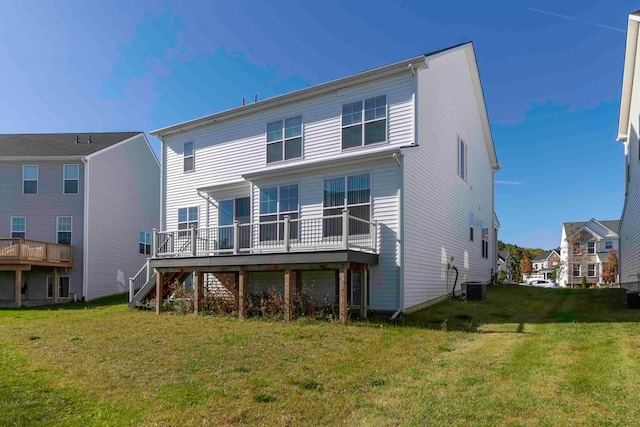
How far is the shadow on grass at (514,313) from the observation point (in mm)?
10773

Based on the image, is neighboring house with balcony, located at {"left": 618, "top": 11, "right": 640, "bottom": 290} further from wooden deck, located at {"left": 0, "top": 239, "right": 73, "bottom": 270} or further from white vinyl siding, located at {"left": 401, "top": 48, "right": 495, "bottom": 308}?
wooden deck, located at {"left": 0, "top": 239, "right": 73, "bottom": 270}

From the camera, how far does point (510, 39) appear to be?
19.6 meters

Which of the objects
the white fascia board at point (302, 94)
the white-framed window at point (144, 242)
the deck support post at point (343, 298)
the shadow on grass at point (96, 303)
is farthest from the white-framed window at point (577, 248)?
the shadow on grass at point (96, 303)

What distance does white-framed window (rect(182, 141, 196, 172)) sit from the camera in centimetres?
1789

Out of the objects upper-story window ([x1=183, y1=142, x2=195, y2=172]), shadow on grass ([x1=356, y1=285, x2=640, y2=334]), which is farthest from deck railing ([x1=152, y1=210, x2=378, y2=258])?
upper-story window ([x1=183, y1=142, x2=195, y2=172])

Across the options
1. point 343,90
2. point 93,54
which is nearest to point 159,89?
point 93,54

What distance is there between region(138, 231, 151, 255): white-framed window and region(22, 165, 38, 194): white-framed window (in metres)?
6.15

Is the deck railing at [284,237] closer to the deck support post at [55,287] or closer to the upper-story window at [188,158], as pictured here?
the upper-story window at [188,158]

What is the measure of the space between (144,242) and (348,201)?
18.4 metres

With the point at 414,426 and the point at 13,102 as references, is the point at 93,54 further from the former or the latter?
the point at 414,426

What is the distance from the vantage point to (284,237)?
13.0 meters

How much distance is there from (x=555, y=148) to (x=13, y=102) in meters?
30.2

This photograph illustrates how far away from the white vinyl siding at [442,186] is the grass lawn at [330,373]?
2.58 m

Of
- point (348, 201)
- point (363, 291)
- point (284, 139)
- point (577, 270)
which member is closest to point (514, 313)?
point (363, 291)
